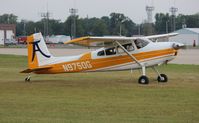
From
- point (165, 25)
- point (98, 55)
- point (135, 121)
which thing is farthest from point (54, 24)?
point (135, 121)

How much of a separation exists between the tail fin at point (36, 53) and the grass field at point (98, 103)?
143cm

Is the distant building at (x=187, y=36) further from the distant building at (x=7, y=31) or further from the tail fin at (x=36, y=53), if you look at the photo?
the tail fin at (x=36, y=53)

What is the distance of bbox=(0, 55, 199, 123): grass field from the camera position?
9992 millimetres

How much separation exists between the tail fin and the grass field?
143 cm

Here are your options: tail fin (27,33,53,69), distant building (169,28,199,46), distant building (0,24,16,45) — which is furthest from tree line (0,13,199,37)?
tail fin (27,33,53,69)

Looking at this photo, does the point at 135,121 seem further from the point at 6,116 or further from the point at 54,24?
the point at 54,24

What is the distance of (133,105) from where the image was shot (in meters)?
12.0

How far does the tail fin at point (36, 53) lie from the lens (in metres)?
19.1

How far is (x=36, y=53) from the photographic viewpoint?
19.2 metres

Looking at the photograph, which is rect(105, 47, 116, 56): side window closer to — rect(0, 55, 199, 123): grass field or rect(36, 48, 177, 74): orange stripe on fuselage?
rect(36, 48, 177, 74): orange stripe on fuselage

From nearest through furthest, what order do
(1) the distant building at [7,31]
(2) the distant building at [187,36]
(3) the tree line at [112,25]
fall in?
(2) the distant building at [187,36] → (3) the tree line at [112,25] → (1) the distant building at [7,31]

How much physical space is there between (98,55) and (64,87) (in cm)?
266

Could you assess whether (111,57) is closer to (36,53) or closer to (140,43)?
(140,43)

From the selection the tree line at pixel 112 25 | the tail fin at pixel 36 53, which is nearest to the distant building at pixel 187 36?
the tree line at pixel 112 25
